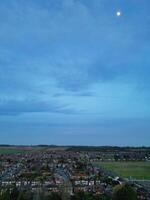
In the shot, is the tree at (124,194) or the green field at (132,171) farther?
the green field at (132,171)

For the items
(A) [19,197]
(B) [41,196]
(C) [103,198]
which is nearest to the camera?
(A) [19,197]

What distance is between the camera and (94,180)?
5772 centimetres

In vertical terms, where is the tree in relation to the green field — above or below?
below

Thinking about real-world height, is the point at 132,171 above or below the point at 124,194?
above

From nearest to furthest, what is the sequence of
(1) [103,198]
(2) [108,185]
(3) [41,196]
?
(3) [41,196] < (1) [103,198] < (2) [108,185]

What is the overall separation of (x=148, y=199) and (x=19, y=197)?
13.6 m

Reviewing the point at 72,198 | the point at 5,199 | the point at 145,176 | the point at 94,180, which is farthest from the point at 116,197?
the point at 145,176

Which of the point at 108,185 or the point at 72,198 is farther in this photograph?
the point at 108,185

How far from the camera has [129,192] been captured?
1172 inches

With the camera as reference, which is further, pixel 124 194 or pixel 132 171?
pixel 132 171

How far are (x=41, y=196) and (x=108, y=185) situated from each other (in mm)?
18904

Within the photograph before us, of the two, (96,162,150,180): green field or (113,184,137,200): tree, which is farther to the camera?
(96,162,150,180): green field

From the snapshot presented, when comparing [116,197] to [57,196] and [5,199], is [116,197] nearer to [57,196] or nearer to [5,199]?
[57,196]

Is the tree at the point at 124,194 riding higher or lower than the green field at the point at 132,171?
lower
